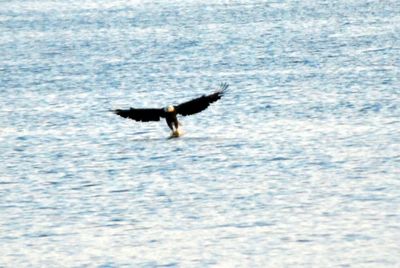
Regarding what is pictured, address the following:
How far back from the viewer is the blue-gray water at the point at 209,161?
1739 centimetres

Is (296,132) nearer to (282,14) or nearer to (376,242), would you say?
(376,242)

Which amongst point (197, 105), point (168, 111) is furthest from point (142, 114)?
point (197, 105)

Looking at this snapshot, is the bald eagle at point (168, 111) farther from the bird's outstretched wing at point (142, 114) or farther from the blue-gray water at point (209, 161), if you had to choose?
the blue-gray water at point (209, 161)

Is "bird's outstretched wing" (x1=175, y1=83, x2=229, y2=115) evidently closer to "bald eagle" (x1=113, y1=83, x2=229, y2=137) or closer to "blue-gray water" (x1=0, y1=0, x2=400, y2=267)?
"bald eagle" (x1=113, y1=83, x2=229, y2=137)

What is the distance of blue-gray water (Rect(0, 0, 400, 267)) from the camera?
57.1 feet

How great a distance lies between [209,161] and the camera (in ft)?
76.7

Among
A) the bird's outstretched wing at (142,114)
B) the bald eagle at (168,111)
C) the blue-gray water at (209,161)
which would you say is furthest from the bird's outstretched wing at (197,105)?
the blue-gray water at (209,161)

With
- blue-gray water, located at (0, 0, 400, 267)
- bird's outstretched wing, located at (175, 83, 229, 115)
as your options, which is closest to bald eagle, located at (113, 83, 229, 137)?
bird's outstretched wing, located at (175, 83, 229, 115)

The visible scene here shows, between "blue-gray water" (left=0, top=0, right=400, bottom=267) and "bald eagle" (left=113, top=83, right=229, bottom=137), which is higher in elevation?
"bald eagle" (left=113, top=83, right=229, bottom=137)

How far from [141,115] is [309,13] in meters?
52.6

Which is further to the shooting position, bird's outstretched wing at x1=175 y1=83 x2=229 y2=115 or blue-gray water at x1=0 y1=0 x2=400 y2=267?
bird's outstretched wing at x1=175 y1=83 x2=229 y2=115

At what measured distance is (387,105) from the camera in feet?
94.9

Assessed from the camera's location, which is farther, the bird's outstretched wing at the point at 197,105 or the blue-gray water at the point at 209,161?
the bird's outstretched wing at the point at 197,105

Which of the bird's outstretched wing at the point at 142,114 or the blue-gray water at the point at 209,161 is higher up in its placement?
the bird's outstretched wing at the point at 142,114
